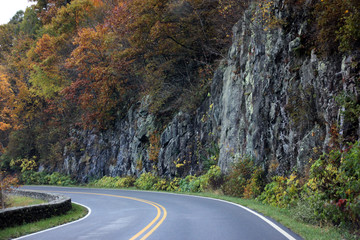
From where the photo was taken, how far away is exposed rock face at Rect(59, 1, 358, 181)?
1285 cm

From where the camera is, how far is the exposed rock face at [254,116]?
42.2ft

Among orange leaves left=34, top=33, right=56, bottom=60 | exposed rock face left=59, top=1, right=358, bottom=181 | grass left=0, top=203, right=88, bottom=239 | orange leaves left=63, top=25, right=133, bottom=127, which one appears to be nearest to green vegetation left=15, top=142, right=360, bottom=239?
exposed rock face left=59, top=1, right=358, bottom=181

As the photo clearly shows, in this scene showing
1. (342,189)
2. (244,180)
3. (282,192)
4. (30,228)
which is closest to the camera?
(342,189)

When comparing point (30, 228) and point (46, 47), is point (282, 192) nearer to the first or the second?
point (30, 228)

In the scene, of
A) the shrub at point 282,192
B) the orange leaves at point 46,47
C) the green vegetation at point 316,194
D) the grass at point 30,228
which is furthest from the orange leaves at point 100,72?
the grass at point 30,228

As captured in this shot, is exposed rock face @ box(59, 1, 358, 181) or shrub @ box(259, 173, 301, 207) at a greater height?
exposed rock face @ box(59, 1, 358, 181)

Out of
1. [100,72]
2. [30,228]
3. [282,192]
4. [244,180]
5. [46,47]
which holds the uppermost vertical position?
[46,47]

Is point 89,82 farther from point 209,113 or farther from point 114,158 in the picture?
point 209,113

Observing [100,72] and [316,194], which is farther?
[100,72]

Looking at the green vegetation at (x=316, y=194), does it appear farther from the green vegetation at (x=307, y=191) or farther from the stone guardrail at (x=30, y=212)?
the stone guardrail at (x=30, y=212)

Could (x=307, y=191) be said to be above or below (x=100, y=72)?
below

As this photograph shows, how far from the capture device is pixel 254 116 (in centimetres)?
1852

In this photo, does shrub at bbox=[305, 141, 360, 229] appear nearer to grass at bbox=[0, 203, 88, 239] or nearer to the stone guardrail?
grass at bbox=[0, 203, 88, 239]

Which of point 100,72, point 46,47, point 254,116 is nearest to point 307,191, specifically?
point 254,116
